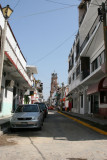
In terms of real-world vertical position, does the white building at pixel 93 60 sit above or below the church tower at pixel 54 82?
below

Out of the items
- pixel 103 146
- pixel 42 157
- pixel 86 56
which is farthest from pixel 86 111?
pixel 42 157

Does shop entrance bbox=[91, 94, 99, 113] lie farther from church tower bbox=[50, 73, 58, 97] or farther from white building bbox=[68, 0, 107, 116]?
church tower bbox=[50, 73, 58, 97]

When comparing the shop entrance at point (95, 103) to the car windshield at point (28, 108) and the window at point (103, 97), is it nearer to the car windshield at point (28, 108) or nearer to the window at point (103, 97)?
the window at point (103, 97)

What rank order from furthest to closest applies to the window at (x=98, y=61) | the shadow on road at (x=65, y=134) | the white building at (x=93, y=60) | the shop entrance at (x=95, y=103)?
the shop entrance at (x=95, y=103), the window at (x=98, y=61), the white building at (x=93, y=60), the shadow on road at (x=65, y=134)

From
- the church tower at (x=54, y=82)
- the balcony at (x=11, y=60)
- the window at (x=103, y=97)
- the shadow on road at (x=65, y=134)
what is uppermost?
the church tower at (x=54, y=82)

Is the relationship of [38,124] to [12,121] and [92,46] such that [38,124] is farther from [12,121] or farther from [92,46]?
[92,46]

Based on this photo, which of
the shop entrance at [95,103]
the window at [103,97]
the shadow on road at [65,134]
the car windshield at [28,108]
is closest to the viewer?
the shadow on road at [65,134]

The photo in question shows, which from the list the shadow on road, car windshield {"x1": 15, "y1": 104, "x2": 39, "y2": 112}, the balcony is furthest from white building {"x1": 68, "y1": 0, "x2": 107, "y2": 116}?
the balcony

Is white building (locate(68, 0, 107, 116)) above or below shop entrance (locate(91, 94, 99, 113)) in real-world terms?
above

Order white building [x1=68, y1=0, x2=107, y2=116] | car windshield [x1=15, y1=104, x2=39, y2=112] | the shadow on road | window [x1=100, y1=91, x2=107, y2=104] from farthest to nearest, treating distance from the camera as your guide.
A: window [x1=100, y1=91, x2=107, y2=104], white building [x1=68, y1=0, x2=107, y2=116], car windshield [x1=15, y1=104, x2=39, y2=112], the shadow on road

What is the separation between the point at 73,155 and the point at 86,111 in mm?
18804

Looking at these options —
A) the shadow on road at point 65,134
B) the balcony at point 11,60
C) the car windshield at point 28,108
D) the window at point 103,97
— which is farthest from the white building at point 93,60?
the balcony at point 11,60

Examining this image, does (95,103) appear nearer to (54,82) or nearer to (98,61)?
(98,61)

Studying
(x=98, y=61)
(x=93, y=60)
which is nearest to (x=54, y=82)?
(x=93, y=60)
